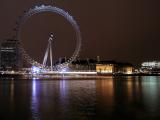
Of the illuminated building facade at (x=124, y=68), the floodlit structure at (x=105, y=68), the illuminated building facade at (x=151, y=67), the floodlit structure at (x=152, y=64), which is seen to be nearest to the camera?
the floodlit structure at (x=105, y=68)

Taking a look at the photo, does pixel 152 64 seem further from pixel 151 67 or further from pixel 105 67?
pixel 105 67

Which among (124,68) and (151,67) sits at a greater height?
(151,67)

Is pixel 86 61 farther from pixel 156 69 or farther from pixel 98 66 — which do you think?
pixel 156 69

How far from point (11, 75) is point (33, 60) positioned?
48092 millimetres

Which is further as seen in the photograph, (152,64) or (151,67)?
(152,64)

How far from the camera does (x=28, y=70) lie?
11725cm

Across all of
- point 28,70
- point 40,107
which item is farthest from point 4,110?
point 28,70

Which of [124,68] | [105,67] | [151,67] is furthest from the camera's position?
[151,67]

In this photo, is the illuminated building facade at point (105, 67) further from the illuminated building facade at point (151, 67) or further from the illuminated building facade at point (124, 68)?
the illuminated building facade at point (151, 67)

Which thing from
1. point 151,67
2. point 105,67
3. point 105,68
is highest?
point 151,67

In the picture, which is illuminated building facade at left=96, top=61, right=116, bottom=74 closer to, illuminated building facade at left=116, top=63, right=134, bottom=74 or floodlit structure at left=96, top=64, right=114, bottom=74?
floodlit structure at left=96, top=64, right=114, bottom=74

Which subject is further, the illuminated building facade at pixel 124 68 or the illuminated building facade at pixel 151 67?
the illuminated building facade at pixel 151 67

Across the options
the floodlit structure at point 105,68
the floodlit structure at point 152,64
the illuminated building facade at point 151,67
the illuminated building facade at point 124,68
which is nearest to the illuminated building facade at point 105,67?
the floodlit structure at point 105,68

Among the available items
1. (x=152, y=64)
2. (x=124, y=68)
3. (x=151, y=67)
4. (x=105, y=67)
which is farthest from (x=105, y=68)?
(x=152, y=64)
